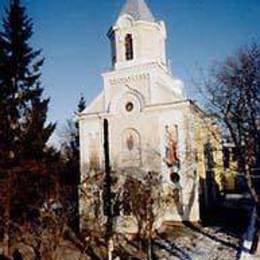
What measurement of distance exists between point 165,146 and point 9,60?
11.6 metres

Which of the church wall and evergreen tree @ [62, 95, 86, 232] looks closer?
evergreen tree @ [62, 95, 86, 232]

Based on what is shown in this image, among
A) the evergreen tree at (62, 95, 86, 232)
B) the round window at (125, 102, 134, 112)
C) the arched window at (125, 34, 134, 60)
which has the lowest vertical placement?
the evergreen tree at (62, 95, 86, 232)

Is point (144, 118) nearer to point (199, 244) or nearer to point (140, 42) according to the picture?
point (140, 42)

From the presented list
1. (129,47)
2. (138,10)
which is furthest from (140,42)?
(138,10)

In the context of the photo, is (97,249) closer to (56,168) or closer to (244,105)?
(56,168)

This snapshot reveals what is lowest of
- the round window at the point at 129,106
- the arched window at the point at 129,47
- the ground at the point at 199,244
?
the ground at the point at 199,244

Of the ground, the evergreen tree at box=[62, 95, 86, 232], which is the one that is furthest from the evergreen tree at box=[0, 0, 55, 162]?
the ground

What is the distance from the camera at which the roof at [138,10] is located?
1305 inches

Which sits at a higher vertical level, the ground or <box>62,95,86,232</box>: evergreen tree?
<box>62,95,86,232</box>: evergreen tree

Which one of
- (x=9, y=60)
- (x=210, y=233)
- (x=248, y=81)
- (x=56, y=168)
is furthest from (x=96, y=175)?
(x=248, y=81)

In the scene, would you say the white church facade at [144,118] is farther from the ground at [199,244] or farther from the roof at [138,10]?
the ground at [199,244]

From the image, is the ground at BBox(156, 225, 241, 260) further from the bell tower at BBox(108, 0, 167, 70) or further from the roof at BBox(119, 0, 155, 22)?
the roof at BBox(119, 0, 155, 22)

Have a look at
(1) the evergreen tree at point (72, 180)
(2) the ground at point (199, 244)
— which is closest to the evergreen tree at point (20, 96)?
(1) the evergreen tree at point (72, 180)

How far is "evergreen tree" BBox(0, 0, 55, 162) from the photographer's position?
99.6 ft
